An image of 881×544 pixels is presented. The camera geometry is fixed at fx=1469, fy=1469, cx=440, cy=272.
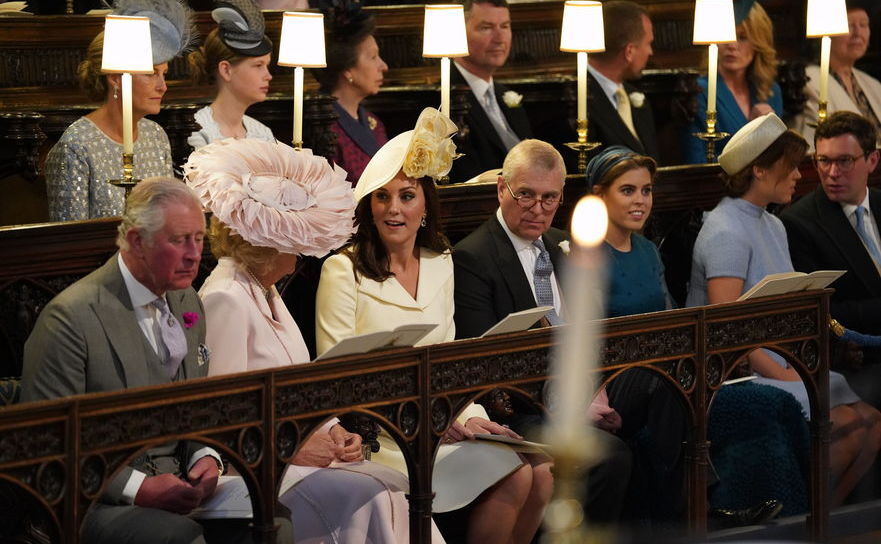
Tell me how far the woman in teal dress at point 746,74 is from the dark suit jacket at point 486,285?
2954mm

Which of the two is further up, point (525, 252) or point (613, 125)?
point (613, 125)

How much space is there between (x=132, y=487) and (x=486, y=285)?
1550mm

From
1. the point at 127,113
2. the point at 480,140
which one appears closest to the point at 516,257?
the point at 127,113

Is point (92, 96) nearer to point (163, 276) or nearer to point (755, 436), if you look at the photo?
point (163, 276)

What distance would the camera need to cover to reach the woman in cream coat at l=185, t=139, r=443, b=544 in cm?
391

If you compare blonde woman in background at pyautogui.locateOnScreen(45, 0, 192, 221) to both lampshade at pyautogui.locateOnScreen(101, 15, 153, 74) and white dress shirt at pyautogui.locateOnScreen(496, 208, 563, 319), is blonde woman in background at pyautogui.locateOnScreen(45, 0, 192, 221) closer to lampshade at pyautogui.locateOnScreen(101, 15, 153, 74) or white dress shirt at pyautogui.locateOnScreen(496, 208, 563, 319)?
lampshade at pyautogui.locateOnScreen(101, 15, 153, 74)

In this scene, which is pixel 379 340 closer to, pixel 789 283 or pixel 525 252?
pixel 525 252

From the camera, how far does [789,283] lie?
14.5ft

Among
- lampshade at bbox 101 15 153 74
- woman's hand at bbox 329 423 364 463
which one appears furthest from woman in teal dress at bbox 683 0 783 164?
woman's hand at bbox 329 423 364 463

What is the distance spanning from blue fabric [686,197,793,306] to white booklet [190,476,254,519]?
2.18 m

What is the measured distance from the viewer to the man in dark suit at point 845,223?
5.55 m

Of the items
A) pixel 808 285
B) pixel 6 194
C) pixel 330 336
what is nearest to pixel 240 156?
pixel 330 336

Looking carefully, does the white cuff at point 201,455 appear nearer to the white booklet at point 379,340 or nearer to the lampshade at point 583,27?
the white booklet at point 379,340

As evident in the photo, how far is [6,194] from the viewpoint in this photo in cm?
613
